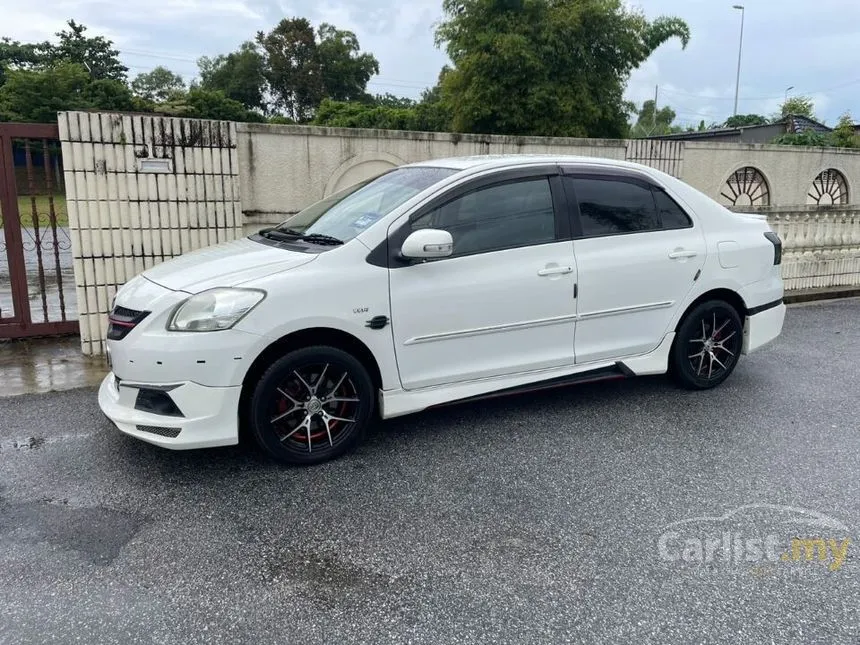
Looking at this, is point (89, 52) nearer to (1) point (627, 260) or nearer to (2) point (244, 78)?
(2) point (244, 78)

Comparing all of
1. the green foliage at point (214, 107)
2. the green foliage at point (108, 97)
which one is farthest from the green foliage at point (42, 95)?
the green foliage at point (214, 107)

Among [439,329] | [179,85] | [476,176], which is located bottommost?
[439,329]

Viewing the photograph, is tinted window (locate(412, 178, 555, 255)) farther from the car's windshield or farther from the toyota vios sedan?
the car's windshield

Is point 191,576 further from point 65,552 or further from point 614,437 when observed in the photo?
point 614,437

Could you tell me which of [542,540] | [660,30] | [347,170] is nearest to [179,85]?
[660,30]

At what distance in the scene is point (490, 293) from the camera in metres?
4.09

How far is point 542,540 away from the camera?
309 cm

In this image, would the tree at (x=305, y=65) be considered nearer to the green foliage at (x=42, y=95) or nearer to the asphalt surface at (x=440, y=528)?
the green foliage at (x=42, y=95)

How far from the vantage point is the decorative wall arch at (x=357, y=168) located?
730 cm

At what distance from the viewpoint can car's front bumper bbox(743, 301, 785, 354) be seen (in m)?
5.15

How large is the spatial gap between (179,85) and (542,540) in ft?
304

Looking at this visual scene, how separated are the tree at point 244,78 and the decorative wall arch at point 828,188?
5862 cm

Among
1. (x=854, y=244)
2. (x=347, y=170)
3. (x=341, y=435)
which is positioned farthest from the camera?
(x=854, y=244)

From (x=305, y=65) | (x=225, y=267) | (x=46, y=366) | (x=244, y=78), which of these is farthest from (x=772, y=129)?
(x=244, y=78)
